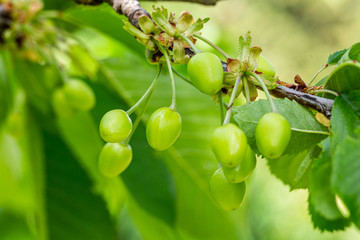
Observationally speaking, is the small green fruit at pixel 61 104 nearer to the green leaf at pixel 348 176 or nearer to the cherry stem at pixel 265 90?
the cherry stem at pixel 265 90

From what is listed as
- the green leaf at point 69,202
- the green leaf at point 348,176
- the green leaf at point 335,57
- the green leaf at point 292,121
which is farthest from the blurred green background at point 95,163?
the green leaf at point 348,176

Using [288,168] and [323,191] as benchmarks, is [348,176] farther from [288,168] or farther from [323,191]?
[288,168]

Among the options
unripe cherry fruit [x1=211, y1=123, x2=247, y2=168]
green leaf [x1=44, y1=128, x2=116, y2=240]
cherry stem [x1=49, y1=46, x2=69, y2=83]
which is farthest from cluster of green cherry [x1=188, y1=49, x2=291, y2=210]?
green leaf [x1=44, y1=128, x2=116, y2=240]

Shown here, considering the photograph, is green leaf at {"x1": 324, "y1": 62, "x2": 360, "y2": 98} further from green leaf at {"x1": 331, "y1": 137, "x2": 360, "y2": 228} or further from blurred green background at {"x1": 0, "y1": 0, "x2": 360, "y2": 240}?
blurred green background at {"x1": 0, "y1": 0, "x2": 360, "y2": 240}

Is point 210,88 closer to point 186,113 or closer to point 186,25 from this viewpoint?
point 186,25

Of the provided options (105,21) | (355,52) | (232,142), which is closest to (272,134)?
(232,142)

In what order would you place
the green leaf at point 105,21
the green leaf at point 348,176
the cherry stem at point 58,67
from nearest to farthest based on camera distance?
1. the green leaf at point 348,176
2. the green leaf at point 105,21
3. the cherry stem at point 58,67
